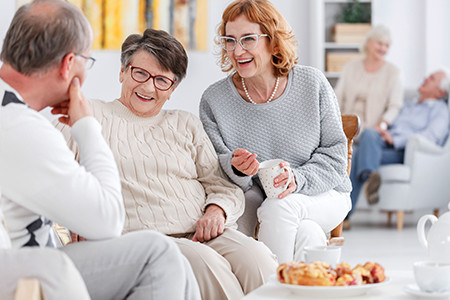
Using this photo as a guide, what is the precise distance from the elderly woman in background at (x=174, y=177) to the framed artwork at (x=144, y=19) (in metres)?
3.36

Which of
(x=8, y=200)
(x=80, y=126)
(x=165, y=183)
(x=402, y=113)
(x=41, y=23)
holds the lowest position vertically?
(x=402, y=113)

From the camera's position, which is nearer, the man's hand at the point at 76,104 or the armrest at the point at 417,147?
the man's hand at the point at 76,104

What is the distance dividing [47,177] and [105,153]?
0.16 metres

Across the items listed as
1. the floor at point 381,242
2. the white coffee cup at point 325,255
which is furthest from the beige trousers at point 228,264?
the floor at point 381,242

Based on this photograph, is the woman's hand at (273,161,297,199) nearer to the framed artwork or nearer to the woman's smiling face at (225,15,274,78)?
the woman's smiling face at (225,15,274,78)

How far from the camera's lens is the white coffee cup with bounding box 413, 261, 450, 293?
4.67 feet

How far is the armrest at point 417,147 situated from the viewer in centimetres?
524

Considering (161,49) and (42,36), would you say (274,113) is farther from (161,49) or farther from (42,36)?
(42,36)

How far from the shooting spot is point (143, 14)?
18.6ft

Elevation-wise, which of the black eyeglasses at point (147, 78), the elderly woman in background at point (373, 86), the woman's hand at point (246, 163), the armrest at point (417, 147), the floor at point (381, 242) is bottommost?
the floor at point (381, 242)

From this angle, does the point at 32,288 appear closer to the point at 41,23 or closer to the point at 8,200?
the point at 8,200

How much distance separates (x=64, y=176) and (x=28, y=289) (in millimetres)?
226

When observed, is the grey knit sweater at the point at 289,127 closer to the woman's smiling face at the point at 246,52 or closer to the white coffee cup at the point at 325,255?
the woman's smiling face at the point at 246,52

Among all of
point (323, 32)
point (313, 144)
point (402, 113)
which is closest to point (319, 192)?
point (313, 144)
